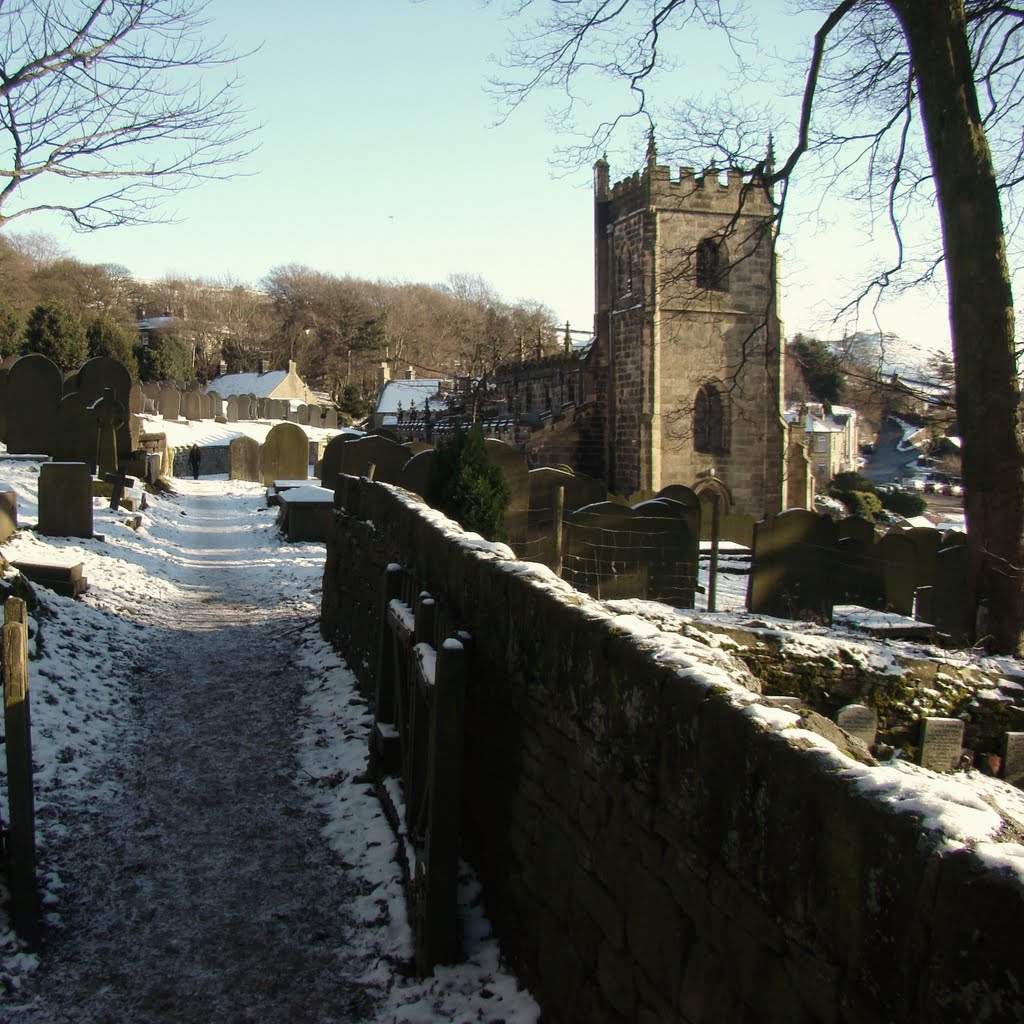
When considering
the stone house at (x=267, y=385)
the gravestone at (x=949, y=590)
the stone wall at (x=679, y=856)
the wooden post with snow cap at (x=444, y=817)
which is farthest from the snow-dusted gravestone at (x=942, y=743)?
the stone house at (x=267, y=385)

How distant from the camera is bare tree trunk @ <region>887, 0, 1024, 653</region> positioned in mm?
8812

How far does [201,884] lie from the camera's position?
4949 mm

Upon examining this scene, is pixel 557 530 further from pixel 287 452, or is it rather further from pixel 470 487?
pixel 287 452

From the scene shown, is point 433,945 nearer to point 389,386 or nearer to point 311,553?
point 311,553

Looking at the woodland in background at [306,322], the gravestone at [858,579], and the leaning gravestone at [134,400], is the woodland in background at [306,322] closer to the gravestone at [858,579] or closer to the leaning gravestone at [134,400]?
the leaning gravestone at [134,400]

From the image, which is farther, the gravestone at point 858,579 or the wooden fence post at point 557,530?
the gravestone at point 858,579

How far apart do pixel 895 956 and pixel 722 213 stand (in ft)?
103

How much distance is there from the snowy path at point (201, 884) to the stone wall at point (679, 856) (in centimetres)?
91

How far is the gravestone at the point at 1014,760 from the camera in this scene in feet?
20.1

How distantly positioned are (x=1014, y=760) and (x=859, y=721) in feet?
3.76

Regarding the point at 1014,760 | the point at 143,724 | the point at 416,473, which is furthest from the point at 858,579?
the point at 143,724

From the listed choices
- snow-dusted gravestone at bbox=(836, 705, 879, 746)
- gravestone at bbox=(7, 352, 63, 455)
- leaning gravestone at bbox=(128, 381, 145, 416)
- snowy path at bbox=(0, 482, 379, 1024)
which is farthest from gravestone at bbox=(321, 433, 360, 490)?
snow-dusted gravestone at bbox=(836, 705, 879, 746)

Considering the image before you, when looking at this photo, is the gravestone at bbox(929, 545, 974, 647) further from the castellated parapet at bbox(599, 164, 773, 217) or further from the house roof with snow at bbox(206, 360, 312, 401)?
the house roof with snow at bbox(206, 360, 312, 401)

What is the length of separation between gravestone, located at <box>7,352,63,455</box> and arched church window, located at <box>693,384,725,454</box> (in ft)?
66.3
